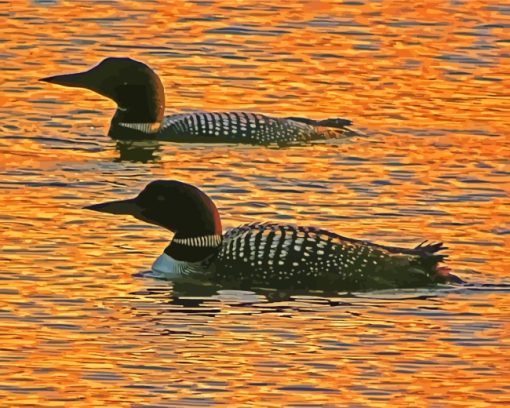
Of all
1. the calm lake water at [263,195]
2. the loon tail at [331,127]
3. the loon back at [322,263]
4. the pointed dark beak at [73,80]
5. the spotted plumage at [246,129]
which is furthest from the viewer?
the pointed dark beak at [73,80]

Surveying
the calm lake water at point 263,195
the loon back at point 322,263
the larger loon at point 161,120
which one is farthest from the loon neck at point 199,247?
the larger loon at point 161,120

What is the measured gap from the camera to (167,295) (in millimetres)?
14914

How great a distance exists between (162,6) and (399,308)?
11284 millimetres

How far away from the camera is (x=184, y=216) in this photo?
15.3 metres

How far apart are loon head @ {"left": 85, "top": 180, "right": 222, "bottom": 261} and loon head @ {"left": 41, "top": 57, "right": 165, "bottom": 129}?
5.29 m

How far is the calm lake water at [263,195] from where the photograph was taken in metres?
13.1

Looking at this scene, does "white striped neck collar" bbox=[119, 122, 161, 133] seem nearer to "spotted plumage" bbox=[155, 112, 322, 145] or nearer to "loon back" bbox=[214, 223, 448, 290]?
"spotted plumage" bbox=[155, 112, 322, 145]

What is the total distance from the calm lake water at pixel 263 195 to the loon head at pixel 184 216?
10.4 inches

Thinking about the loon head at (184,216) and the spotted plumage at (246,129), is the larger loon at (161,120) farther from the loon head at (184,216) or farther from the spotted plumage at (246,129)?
the loon head at (184,216)

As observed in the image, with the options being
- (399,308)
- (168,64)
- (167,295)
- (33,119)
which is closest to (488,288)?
(399,308)

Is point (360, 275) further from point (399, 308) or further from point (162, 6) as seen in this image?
point (162, 6)

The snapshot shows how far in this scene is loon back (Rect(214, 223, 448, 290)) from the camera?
15.0m

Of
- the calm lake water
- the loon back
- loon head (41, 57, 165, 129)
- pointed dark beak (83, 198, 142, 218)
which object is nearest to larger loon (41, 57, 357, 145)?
loon head (41, 57, 165, 129)

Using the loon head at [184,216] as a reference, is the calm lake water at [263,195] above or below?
below
